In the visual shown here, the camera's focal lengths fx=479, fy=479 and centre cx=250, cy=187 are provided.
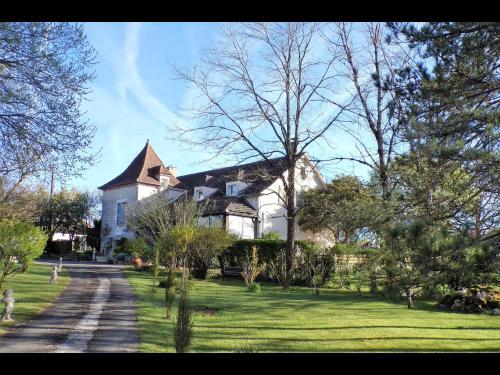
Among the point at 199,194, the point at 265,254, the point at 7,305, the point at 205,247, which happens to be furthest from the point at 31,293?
the point at 199,194

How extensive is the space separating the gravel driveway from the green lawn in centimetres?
23

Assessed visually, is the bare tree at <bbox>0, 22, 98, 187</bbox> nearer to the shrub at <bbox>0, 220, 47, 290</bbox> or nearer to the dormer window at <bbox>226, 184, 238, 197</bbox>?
the shrub at <bbox>0, 220, 47, 290</bbox>

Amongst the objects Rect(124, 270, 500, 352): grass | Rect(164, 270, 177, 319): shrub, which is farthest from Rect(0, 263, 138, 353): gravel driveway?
Rect(164, 270, 177, 319): shrub

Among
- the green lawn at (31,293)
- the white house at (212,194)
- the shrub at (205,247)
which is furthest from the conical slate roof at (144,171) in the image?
the green lawn at (31,293)

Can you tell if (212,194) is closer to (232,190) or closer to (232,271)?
(232,190)

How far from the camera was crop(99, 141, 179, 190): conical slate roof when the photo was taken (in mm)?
34000

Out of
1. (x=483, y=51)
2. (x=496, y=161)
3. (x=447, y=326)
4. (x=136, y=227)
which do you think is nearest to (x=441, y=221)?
(x=496, y=161)

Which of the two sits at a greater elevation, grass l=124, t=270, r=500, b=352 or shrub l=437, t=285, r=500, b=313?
shrub l=437, t=285, r=500, b=313

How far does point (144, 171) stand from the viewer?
113 feet

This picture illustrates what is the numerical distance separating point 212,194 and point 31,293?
19.8 meters

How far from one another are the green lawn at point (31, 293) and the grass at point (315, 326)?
226cm
